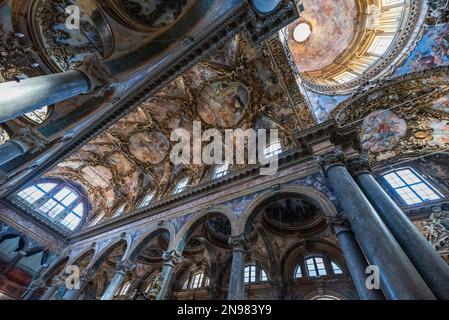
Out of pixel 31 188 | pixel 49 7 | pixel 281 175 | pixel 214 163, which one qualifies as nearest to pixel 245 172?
pixel 281 175

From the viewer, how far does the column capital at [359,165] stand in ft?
21.6

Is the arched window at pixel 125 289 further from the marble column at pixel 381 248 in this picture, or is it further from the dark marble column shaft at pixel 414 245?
the dark marble column shaft at pixel 414 245

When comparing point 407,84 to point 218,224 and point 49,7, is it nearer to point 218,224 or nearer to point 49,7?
point 218,224

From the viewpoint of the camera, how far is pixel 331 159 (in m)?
6.65

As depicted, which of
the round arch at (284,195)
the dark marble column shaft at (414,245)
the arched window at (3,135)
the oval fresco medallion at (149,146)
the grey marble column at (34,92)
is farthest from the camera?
the oval fresco medallion at (149,146)

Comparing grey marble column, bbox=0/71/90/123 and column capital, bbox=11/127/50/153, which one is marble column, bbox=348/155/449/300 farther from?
column capital, bbox=11/127/50/153

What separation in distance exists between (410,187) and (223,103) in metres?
10.3

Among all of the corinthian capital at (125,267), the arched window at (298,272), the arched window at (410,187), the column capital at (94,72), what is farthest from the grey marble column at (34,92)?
the arched window at (410,187)

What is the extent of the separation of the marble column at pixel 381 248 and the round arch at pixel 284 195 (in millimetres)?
725

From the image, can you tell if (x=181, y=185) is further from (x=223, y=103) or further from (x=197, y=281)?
(x=197, y=281)

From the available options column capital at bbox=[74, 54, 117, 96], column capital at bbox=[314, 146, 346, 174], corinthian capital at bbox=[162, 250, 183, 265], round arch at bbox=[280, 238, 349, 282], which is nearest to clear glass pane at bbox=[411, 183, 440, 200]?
round arch at bbox=[280, 238, 349, 282]

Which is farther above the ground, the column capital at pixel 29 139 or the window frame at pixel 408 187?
the window frame at pixel 408 187

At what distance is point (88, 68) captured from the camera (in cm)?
612

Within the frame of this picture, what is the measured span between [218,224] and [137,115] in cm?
837
